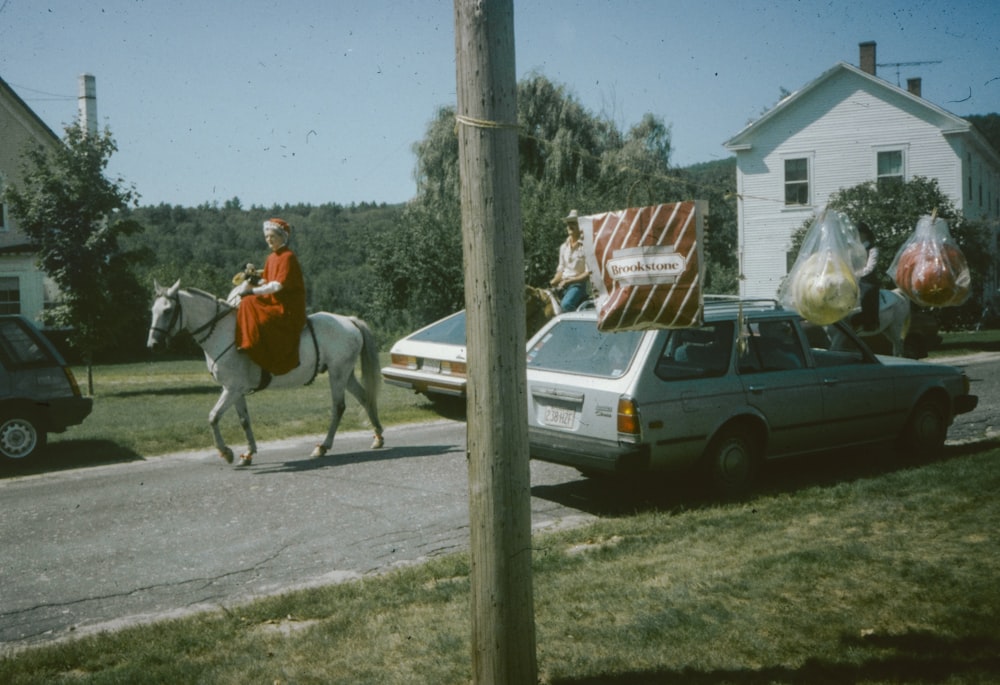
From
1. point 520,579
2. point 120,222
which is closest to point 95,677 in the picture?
point 520,579

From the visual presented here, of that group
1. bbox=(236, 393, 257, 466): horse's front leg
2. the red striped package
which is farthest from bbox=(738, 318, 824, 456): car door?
bbox=(236, 393, 257, 466): horse's front leg

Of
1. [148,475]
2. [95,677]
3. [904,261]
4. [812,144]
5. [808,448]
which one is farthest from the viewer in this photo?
[812,144]

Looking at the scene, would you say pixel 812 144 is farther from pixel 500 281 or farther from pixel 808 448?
pixel 500 281

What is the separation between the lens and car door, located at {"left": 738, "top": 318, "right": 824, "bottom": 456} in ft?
28.3

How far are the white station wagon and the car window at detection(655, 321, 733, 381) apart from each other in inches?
0.5

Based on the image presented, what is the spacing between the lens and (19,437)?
11211 millimetres

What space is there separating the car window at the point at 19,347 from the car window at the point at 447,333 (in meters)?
5.03

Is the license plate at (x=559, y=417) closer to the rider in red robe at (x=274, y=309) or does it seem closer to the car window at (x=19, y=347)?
the rider in red robe at (x=274, y=309)

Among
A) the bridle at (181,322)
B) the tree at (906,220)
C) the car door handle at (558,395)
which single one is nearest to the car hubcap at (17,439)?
the bridle at (181,322)

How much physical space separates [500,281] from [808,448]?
19.5 feet

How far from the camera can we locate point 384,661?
469cm

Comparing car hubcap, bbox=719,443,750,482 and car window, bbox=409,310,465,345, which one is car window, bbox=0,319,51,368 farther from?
car hubcap, bbox=719,443,750,482

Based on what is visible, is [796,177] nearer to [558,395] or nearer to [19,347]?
[558,395]

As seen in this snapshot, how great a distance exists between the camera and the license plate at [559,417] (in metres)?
8.32
